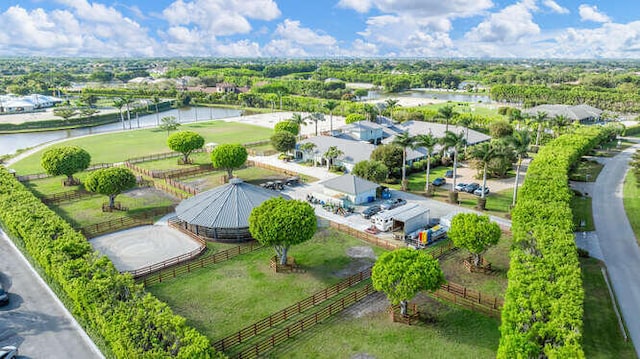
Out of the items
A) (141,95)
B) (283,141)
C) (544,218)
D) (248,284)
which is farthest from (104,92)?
(544,218)

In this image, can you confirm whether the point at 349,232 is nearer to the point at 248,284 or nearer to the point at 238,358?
the point at 248,284

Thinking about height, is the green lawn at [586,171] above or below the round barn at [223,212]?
below

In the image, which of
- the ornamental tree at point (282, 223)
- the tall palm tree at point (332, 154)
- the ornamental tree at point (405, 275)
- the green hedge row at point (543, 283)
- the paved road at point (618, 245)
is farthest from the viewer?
the tall palm tree at point (332, 154)

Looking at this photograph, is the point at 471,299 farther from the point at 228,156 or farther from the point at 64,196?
the point at 64,196

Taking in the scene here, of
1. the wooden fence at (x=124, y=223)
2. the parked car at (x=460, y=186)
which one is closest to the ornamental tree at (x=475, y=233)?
the parked car at (x=460, y=186)

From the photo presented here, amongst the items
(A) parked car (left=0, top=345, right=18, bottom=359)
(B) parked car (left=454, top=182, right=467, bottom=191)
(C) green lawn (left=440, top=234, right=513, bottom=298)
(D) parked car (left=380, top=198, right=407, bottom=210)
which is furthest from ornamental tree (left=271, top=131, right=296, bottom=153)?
(A) parked car (left=0, top=345, right=18, bottom=359)

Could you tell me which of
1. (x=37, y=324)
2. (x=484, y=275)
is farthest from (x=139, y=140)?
(x=484, y=275)

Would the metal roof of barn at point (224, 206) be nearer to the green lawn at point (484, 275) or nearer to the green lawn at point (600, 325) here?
the green lawn at point (484, 275)
